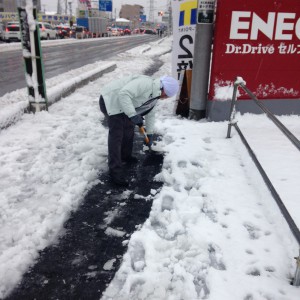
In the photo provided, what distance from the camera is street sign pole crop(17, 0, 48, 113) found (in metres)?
5.33

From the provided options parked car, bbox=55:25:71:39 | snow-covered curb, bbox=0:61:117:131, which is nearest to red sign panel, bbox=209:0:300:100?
snow-covered curb, bbox=0:61:117:131

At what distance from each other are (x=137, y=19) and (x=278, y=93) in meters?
137

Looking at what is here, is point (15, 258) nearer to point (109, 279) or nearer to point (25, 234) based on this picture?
point (25, 234)

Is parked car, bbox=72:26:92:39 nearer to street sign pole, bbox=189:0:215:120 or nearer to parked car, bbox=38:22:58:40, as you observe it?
parked car, bbox=38:22:58:40

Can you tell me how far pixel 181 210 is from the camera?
3.07m

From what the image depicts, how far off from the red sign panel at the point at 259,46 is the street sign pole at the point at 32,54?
3086 millimetres

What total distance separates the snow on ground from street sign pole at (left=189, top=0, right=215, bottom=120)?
0.69m

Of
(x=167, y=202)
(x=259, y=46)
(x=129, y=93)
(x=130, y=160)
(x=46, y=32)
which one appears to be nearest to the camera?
(x=167, y=202)

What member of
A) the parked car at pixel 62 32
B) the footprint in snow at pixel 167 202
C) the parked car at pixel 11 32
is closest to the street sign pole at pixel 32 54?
the footprint in snow at pixel 167 202

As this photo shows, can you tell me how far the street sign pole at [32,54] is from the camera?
5.33 m

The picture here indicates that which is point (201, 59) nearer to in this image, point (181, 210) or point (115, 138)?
point (115, 138)

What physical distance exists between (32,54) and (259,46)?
396cm

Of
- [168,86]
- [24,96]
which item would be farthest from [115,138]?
[24,96]

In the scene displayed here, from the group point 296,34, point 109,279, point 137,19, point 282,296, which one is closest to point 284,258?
point 282,296
